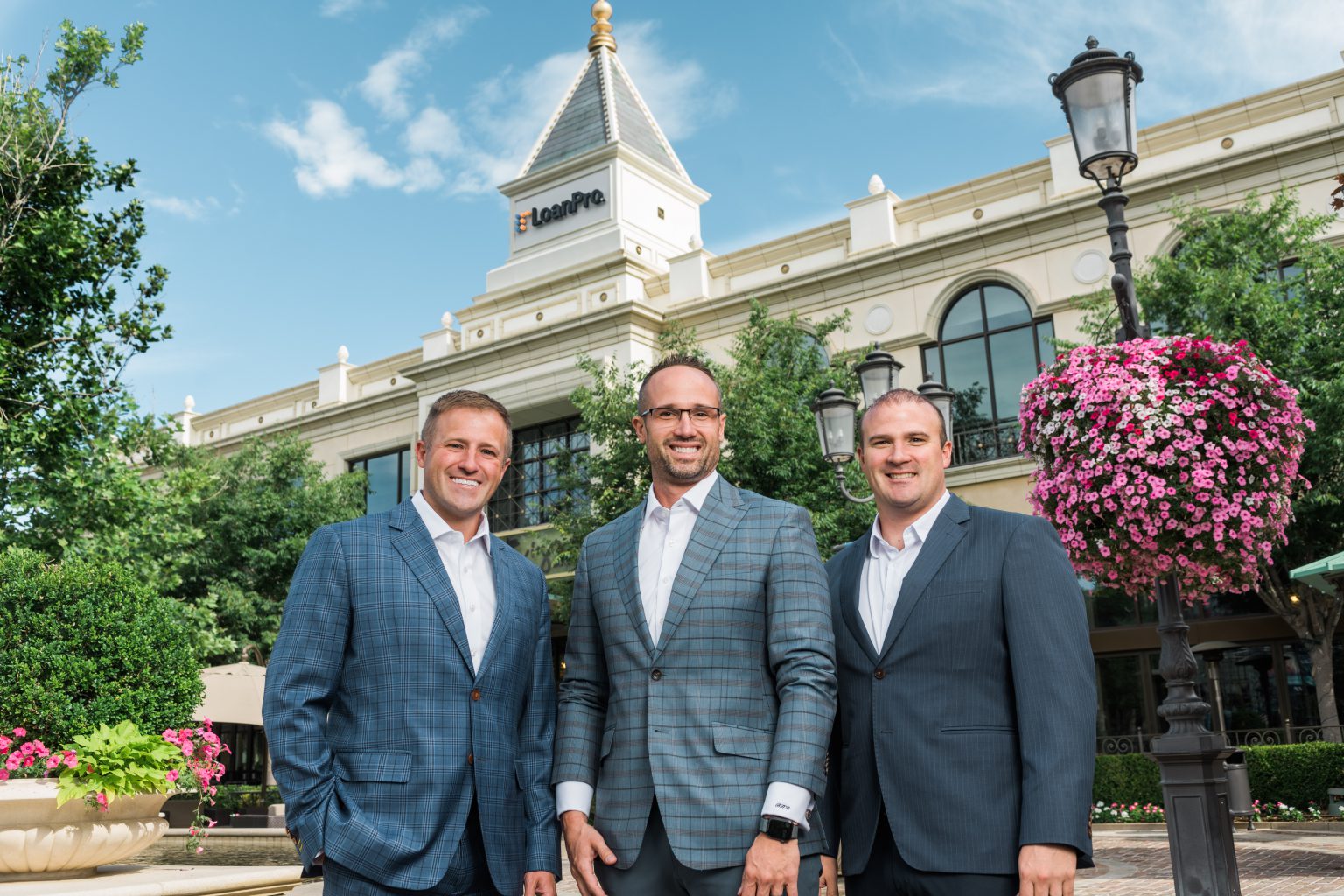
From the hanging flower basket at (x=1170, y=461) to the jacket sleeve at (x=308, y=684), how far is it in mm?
4926

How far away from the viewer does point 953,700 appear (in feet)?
10.7

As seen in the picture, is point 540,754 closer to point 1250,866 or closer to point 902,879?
point 902,879

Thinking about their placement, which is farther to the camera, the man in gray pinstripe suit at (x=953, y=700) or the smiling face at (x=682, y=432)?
the smiling face at (x=682, y=432)

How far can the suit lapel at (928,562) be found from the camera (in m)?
3.41

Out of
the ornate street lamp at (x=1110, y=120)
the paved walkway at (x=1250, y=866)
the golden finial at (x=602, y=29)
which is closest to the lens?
the ornate street lamp at (x=1110, y=120)

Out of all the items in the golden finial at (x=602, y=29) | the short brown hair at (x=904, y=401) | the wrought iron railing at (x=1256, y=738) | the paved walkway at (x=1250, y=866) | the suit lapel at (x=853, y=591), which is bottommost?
the paved walkway at (x=1250, y=866)

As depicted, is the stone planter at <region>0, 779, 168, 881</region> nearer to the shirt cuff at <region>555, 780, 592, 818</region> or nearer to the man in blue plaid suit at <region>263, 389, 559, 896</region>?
the man in blue plaid suit at <region>263, 389, 559, 896</region>

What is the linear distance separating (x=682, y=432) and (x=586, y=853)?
129cm

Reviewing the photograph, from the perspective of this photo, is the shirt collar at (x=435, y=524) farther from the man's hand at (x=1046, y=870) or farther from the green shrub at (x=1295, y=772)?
the green shrub at (x=1295, y=772)

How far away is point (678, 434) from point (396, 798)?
4.62 feet

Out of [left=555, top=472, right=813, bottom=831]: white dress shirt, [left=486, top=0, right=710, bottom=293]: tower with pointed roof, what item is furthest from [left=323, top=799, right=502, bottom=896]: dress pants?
[left=486, top=0, right=710, bottom=293]: tower with pointed roof

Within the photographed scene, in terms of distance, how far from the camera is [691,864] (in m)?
3.00

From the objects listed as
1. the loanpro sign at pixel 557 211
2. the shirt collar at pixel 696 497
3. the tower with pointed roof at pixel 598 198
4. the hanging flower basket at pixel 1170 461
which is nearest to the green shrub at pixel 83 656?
the shirt collar at pixel 696 497

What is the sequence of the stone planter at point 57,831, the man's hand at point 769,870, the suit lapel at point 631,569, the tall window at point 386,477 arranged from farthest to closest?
the tall window at point 386,477 → the stone planter at point 57,831 → the suit lapel at point 631,569 → the man's hand at point 769,870
